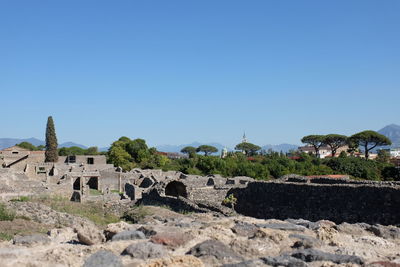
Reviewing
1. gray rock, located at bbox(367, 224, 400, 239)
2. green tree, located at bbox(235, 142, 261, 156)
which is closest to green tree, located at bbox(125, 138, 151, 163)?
gray rock, located at bbox(367, 224, 400, 239)

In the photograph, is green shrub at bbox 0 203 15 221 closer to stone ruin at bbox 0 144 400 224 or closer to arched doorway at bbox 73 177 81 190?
stone ruin at bbox 0 144 400 224

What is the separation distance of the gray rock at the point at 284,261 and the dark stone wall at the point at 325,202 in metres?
9.81

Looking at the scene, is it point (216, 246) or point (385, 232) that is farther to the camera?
point (385, 232)

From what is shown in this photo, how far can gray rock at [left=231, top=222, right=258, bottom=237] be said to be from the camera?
592 centimetres

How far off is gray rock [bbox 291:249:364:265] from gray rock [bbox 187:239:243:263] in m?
0.67

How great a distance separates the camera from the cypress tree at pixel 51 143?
59.5 metres

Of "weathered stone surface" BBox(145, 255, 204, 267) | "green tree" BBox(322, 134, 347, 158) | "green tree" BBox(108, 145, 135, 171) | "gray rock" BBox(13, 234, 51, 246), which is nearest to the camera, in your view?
"weathered stone surface" BBox(145, 255, 204, 267)

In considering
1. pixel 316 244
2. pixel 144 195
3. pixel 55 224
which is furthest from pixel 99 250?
pixel 144 195

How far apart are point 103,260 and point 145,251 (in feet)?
1.54

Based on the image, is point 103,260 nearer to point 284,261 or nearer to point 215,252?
point 215,252

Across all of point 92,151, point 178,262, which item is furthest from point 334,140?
point 178,262

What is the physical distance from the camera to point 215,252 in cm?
494

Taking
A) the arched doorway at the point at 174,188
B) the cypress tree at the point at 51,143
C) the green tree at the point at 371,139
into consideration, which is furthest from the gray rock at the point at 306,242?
the green tree at the point at 371,139

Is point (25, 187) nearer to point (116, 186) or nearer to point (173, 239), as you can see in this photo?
point (116, 186)
